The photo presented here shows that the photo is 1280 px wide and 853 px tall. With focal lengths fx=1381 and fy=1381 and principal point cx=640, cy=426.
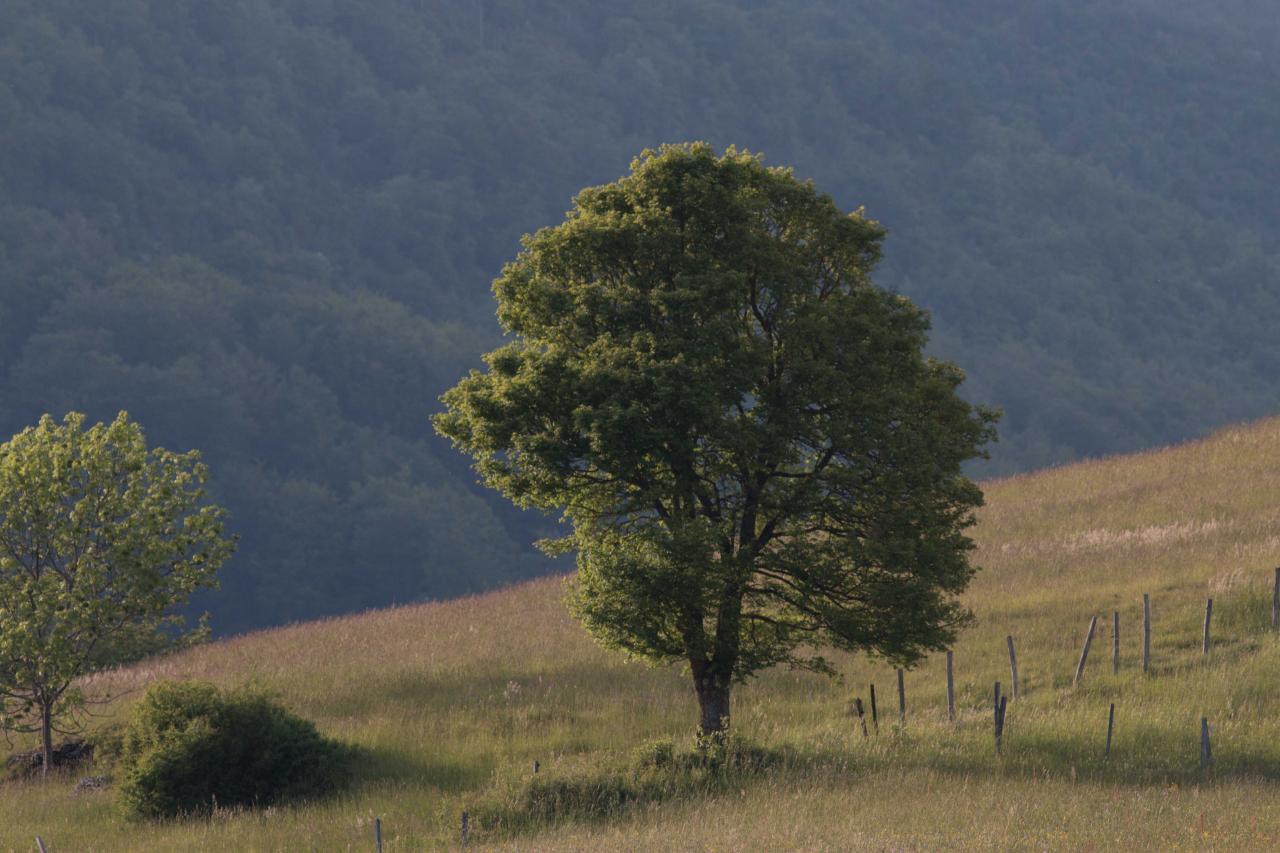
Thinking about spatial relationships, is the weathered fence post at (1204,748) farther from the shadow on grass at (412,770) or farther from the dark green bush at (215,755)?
the dark green bush at (215,755)

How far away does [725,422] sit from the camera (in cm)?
2361

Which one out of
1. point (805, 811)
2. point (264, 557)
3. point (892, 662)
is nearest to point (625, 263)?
point (892, 662)

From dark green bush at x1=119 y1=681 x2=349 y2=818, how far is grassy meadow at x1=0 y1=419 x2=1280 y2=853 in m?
0.88

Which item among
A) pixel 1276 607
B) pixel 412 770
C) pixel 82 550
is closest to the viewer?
pixel 412 770

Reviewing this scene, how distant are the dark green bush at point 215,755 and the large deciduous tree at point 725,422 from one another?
7355 millimetres

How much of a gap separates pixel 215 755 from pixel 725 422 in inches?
503

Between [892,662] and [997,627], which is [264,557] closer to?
[997,627]

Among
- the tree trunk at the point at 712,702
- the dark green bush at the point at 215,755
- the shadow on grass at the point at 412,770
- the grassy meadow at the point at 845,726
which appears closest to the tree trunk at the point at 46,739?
the grassy meadow at the point at 845,726

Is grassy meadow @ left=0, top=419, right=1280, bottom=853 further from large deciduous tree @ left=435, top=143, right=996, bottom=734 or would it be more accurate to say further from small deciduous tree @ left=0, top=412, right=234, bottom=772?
large deciduous tree @ left=435, top=143, right=996, bottom=734

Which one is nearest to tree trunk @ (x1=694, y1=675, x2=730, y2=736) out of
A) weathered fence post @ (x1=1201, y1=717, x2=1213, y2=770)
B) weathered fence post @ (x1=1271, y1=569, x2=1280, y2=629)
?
weathered fence post @ (x1=1201, y1=717, x2=1213, y2=770)

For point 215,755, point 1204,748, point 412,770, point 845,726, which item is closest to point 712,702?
point 845,726

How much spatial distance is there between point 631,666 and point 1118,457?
115ft

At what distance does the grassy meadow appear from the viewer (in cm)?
2061

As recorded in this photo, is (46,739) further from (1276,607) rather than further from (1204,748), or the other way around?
(1276,607)
